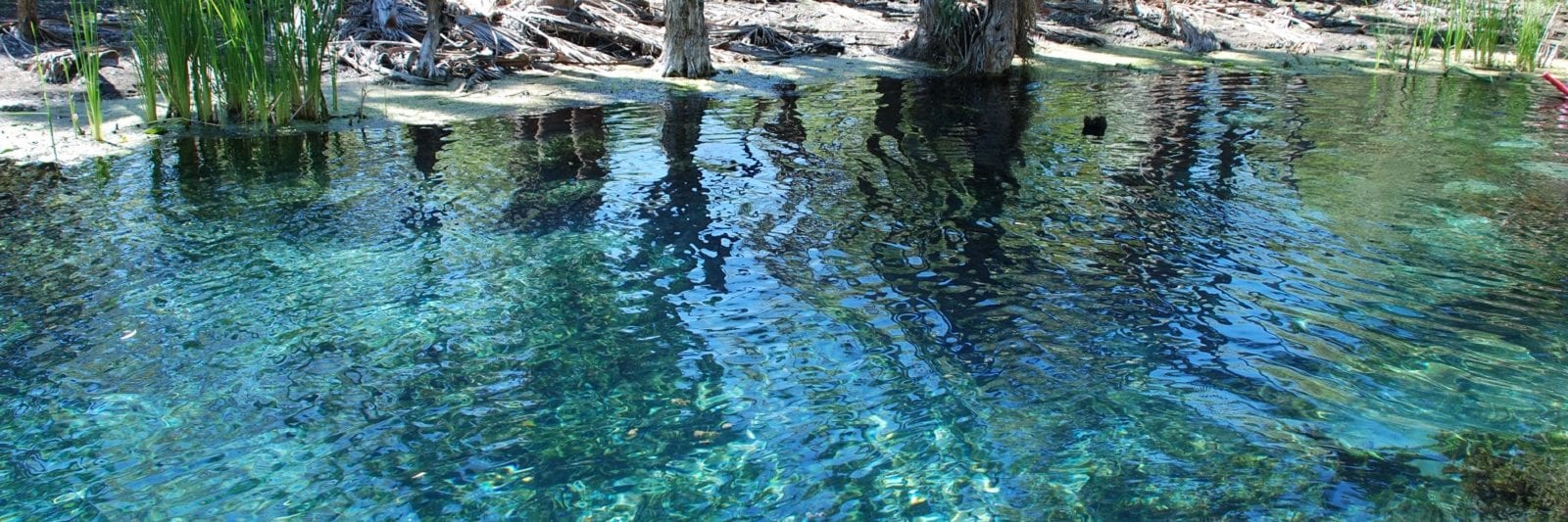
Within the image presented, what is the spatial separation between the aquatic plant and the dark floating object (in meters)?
5.67

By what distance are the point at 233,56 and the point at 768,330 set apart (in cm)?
562

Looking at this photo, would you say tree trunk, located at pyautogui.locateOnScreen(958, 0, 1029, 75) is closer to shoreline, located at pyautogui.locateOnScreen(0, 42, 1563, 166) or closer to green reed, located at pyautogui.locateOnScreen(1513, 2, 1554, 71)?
shoreline, located at pyautogui.locateOnScreen(0, 42, 1563, 166)

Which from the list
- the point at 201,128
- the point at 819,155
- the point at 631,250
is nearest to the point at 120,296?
the point at 631,250

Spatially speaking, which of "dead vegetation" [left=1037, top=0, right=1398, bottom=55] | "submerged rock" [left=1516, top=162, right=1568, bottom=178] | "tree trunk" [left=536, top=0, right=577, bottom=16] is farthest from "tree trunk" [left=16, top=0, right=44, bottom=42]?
"submerged rock" [left=1516, top=162, right=1568, bottom=178]

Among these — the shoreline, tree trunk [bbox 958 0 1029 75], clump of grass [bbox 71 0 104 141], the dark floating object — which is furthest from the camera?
tree trunk [bbox 958 0 1029 75]

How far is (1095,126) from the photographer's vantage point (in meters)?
9.34

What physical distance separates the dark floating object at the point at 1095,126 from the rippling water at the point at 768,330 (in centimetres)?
73

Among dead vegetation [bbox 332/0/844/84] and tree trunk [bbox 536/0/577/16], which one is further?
tree trunk [bbox 536/0/577/16]

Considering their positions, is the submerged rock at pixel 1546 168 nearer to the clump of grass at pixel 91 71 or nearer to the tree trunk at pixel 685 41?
the tree trunk at pixel 685 41

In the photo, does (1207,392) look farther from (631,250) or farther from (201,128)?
(201,128)

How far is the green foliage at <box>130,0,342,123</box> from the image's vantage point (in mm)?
7988

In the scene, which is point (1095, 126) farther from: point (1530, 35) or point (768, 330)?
point (1530, 35)

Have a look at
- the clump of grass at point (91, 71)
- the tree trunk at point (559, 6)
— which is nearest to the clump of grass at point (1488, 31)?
the tree trunk at point (559, 6)

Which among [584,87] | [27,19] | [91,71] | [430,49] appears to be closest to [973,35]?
Result: [584,87]
